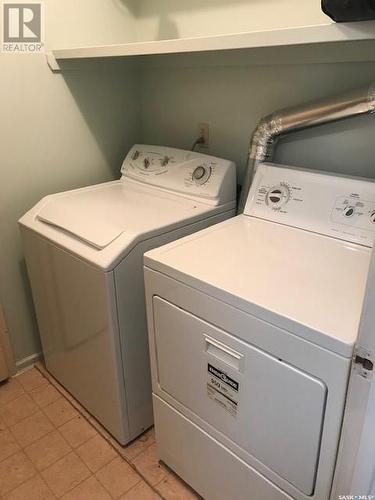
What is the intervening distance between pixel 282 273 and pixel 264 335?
0.68 ft

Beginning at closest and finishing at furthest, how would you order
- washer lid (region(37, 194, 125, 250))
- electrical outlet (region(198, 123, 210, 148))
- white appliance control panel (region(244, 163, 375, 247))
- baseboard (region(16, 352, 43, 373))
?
white appliance control panel (region(244, 163, 375, 247)), washer lid (region(37, 194, 125, 250)), electrical outlet (region(198, 123, 210, 148)), baseboard (region(16, 352, 43, 373))

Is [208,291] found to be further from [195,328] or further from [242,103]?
[242,103]

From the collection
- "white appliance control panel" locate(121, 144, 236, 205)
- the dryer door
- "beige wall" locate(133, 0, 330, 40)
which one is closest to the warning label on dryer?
the dryer door

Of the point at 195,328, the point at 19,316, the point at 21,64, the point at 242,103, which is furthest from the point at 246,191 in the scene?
the point at 19,316

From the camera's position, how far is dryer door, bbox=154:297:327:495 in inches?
36.4

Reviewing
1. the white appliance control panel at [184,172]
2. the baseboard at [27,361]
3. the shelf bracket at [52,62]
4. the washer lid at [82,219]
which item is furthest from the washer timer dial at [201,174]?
the baseboard at [27,361]

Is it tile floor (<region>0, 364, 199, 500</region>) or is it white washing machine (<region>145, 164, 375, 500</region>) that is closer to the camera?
white washing machine (<region>145, 164, 375, 500</region>)

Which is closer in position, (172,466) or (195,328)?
(195,328)

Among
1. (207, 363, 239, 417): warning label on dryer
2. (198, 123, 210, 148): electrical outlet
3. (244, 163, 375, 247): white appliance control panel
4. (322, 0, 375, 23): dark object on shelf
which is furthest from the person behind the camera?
(198, 123, 210, 148): electrical outlet

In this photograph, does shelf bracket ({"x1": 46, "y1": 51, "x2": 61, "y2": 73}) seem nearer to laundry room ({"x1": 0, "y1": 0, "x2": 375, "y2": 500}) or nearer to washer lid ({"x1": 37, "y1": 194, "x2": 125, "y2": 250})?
laundry room ({"x1": 0, "y1": 0, "x2": 375, "y2": 500})

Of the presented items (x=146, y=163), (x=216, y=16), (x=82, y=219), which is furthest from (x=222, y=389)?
(x=216, y=16)

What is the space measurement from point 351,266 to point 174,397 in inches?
27.5

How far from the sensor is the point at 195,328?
110cm

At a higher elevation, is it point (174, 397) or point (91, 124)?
point (91, 124)
